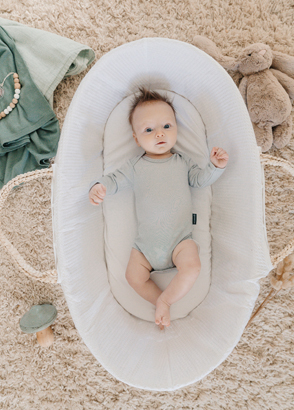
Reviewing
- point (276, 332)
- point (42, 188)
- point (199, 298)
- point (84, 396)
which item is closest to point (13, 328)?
point (84, 396)

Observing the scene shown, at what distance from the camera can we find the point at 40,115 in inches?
45.9

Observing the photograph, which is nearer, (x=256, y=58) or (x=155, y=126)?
(x=155, y=126)

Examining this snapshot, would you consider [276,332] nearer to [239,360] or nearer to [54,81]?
[239,360]

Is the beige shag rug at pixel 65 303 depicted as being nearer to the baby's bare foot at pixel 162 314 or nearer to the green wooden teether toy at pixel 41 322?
the green wooden teether toy at pixel 41 322

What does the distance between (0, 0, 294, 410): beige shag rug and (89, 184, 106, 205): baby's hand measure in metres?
0.36

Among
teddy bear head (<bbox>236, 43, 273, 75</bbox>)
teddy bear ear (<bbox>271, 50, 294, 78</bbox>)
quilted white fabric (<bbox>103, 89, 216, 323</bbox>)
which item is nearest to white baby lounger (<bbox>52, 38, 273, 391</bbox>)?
quilted white fabric (<bbox>103, 89, 216, 323</bbox>)

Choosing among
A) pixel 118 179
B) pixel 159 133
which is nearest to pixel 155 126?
→ pixel 159 133

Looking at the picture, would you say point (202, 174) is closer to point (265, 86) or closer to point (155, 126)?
point (155, 126)

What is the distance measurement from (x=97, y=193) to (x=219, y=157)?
0.40 meters

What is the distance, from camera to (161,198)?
104 centimetres

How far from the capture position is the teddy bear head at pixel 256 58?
1128 millimetres

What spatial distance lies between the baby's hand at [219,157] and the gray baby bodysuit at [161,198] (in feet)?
0.13

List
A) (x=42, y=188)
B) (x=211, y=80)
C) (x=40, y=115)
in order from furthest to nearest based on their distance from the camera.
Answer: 1. (x=42, y=188)
2. (x=40, y=115)
3. (x=211, y=80)

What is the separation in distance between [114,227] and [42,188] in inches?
15.3
